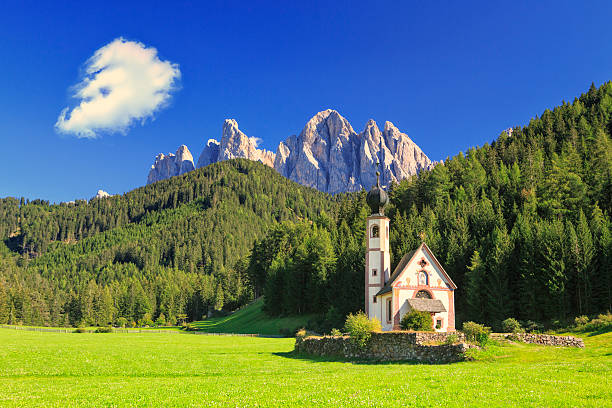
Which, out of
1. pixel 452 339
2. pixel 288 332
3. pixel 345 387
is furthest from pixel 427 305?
pixel 345 387

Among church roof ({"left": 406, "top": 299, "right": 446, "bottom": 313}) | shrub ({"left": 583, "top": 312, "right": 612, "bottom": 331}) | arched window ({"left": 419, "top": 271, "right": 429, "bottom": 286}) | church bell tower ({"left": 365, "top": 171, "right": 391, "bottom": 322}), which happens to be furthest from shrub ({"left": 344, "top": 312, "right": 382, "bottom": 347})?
shrub ({"left": 583, "top": 312, "right": 612, "bottom": 331})

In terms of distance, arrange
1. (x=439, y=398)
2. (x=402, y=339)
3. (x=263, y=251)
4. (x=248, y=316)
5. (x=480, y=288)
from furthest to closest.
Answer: (x=263, y=251), (x=248, y=316), (x=480, y=288), (x=402, y=339), (x=439, y=398)

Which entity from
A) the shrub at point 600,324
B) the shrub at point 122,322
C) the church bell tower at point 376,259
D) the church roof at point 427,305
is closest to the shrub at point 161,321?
the shrub at point 122,322

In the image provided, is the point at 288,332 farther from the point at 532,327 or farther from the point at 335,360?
the point at 335,360

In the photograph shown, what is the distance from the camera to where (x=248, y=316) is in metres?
94.8

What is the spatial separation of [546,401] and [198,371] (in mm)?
17359

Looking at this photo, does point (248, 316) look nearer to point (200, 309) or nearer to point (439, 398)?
point (200, 309)

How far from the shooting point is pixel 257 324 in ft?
275

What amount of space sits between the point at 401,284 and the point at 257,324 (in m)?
43.2

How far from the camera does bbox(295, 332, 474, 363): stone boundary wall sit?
25703 millimetres

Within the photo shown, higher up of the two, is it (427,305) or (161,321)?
(427,305)

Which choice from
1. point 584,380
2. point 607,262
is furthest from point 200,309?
point 584,380

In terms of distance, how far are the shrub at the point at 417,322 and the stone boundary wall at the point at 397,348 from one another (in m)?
7.86

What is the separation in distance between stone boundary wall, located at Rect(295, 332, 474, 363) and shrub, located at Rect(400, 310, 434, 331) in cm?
786
